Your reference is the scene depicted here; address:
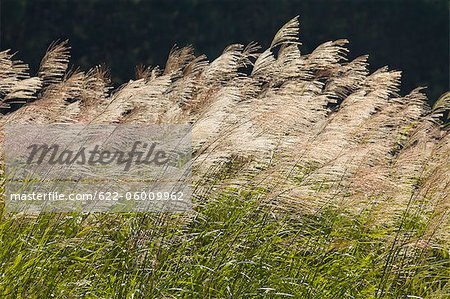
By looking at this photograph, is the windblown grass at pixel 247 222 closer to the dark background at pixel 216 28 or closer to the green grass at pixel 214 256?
the green grass at pixel 214 256

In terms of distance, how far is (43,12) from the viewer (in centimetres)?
1452

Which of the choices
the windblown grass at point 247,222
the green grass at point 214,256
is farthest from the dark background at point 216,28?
the green grass at point 214,256

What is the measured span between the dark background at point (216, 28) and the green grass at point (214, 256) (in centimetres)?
960

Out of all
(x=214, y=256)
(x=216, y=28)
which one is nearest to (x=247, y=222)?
(x=214, y=256)

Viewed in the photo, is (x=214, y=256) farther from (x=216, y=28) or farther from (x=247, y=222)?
(x=216, y=28)

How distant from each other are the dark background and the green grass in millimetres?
9601

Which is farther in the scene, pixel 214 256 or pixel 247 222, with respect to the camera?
pixel 247 222

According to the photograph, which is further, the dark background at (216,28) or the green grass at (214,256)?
the dark background at (216,28)

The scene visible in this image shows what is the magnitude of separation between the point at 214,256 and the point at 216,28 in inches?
430

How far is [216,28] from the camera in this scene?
48.5 ft

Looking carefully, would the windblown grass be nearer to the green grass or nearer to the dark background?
the green grass

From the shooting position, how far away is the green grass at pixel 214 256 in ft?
13.0

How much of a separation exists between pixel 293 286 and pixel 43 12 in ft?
36.5

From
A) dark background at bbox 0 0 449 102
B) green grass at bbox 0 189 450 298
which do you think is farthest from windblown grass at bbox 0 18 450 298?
dark background at bbox 0 0 449 102
